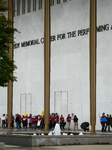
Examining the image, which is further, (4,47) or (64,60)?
(64,60)

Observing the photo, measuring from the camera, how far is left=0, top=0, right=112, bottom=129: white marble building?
117 ft

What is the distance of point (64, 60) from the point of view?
39656mm

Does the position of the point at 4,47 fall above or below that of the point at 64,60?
below

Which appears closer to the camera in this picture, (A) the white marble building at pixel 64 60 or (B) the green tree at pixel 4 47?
(B) the green tree at pixel 4 47

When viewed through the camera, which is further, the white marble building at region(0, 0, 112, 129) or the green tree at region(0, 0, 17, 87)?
the white marble building at region(0, 0, 112, 129)

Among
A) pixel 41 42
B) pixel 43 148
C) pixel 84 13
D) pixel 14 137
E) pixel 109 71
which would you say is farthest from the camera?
pixel 41 42

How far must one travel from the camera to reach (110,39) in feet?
116

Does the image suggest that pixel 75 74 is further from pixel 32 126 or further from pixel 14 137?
pixel 14 137

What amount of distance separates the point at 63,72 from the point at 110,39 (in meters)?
6.68

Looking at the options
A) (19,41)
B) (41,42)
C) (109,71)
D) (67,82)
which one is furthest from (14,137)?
(19,41)

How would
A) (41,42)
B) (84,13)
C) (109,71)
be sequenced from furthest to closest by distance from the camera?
1. (41,42)
2. (84,13)
3. (109,71)

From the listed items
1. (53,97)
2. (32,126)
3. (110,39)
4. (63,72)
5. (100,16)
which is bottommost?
(32,126)

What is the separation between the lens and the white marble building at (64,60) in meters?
35.8

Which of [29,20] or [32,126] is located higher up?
[29,20]
